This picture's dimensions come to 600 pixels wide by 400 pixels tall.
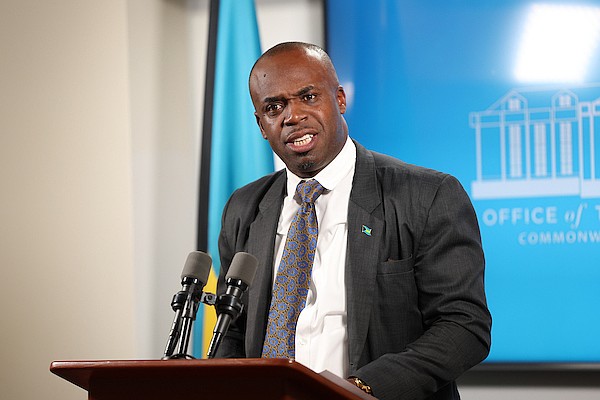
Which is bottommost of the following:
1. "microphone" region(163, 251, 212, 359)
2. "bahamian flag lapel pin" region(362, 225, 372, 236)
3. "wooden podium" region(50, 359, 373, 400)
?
"wooden podium" region(50, 359, 373, 400)

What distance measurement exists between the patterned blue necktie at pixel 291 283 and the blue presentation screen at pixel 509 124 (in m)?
1.53

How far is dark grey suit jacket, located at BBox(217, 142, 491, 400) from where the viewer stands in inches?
85.0

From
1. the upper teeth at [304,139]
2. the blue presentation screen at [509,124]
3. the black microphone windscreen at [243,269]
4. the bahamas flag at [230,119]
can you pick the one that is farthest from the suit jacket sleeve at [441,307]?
the bahamas flag at [230,119]

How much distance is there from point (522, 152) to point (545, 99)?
25 centimetres

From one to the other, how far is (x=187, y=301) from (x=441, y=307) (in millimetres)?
780

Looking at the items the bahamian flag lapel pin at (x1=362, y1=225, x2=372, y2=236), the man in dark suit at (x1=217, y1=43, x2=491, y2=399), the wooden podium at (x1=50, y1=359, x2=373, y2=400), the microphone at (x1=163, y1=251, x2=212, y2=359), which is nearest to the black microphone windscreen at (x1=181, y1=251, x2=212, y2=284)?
the microphone at (x1=163, y1=251, x2=212, y2=359)

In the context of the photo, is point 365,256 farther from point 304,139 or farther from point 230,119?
point 230,119

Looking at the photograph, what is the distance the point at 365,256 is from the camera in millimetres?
2299

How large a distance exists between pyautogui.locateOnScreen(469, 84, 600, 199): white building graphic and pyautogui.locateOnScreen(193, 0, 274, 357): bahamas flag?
0.98 metres

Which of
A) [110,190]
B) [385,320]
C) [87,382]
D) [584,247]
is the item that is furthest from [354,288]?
[110,190]

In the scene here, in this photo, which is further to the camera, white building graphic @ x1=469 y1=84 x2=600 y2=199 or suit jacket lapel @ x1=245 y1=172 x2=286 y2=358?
white building graphic @ x1=469 y1=84 x2=600 y2=199

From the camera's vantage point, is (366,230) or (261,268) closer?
(366,230)

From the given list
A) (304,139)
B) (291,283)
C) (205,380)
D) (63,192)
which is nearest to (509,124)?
(304,139)

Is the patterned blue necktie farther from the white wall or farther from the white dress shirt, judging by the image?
the white wall
